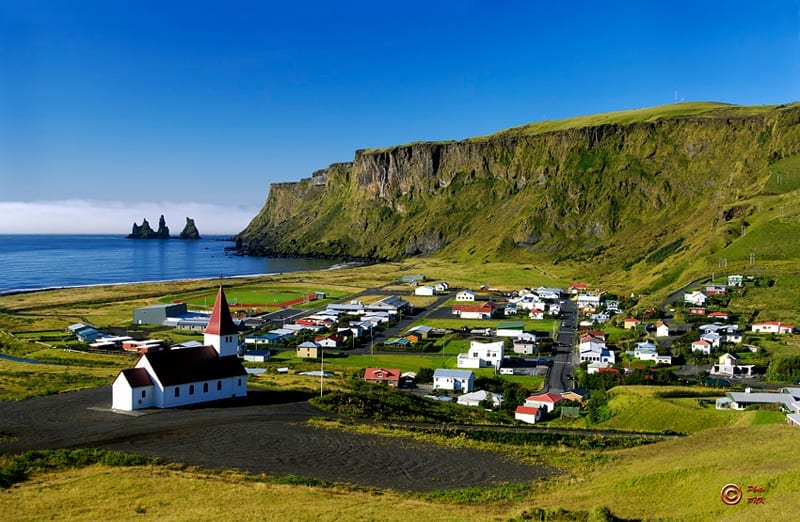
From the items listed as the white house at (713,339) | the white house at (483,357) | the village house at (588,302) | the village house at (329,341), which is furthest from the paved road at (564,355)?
the village house at (329,341)

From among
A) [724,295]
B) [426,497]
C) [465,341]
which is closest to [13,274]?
[465,341]

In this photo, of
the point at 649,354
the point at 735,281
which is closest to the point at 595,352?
the point at 649,354

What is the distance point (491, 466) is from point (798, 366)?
4901 centimetres

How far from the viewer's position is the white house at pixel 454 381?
5972 cm

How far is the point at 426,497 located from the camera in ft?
76.9

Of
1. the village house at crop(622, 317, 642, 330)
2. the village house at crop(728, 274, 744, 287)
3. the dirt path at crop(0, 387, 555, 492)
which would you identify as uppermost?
the village house at crop(728, 274, 744, 287)

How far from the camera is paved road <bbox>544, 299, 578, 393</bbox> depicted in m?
62.7

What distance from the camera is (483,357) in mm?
71625

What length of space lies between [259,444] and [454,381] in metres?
31.5

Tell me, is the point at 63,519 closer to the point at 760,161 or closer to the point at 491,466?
the point at 491,466

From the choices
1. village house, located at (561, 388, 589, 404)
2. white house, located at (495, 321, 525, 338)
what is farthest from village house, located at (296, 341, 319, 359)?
village house, located at (561, 388, 589, 404)

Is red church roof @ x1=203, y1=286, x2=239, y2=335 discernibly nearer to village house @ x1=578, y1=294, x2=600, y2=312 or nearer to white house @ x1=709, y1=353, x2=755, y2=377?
white house @ x1=709, y1=353, x2=755, y2=377

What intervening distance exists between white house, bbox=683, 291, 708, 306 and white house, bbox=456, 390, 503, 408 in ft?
175

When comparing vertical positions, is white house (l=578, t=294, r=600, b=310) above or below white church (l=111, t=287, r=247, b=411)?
below
